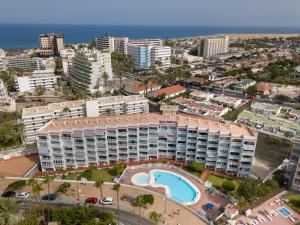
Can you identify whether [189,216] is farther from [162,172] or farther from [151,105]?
[151,105]

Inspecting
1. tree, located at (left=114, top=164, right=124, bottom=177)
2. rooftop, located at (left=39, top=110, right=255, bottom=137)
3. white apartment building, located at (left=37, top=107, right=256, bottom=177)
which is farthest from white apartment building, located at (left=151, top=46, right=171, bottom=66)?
tree, located at (left=114, top=164, right=124, bottom=177)

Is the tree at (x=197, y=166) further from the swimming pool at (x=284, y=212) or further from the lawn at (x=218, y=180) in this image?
the swimming pool at (x=284, y=212)

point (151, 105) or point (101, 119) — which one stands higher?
point (101, 119)

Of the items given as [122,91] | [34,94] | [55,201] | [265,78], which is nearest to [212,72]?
[265,78]

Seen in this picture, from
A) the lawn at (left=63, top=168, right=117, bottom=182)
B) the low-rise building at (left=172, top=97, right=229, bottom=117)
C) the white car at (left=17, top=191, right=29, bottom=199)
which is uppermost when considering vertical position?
the low-rise building at (left=172, top=97, right=229, bottom=117)

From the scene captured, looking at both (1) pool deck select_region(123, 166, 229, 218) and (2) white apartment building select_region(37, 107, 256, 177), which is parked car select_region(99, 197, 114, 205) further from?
(2) white apartment building select_region(37, 107, 256, 177)

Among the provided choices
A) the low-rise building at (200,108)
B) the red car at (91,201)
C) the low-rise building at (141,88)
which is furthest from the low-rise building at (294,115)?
the red car at (91,201)
